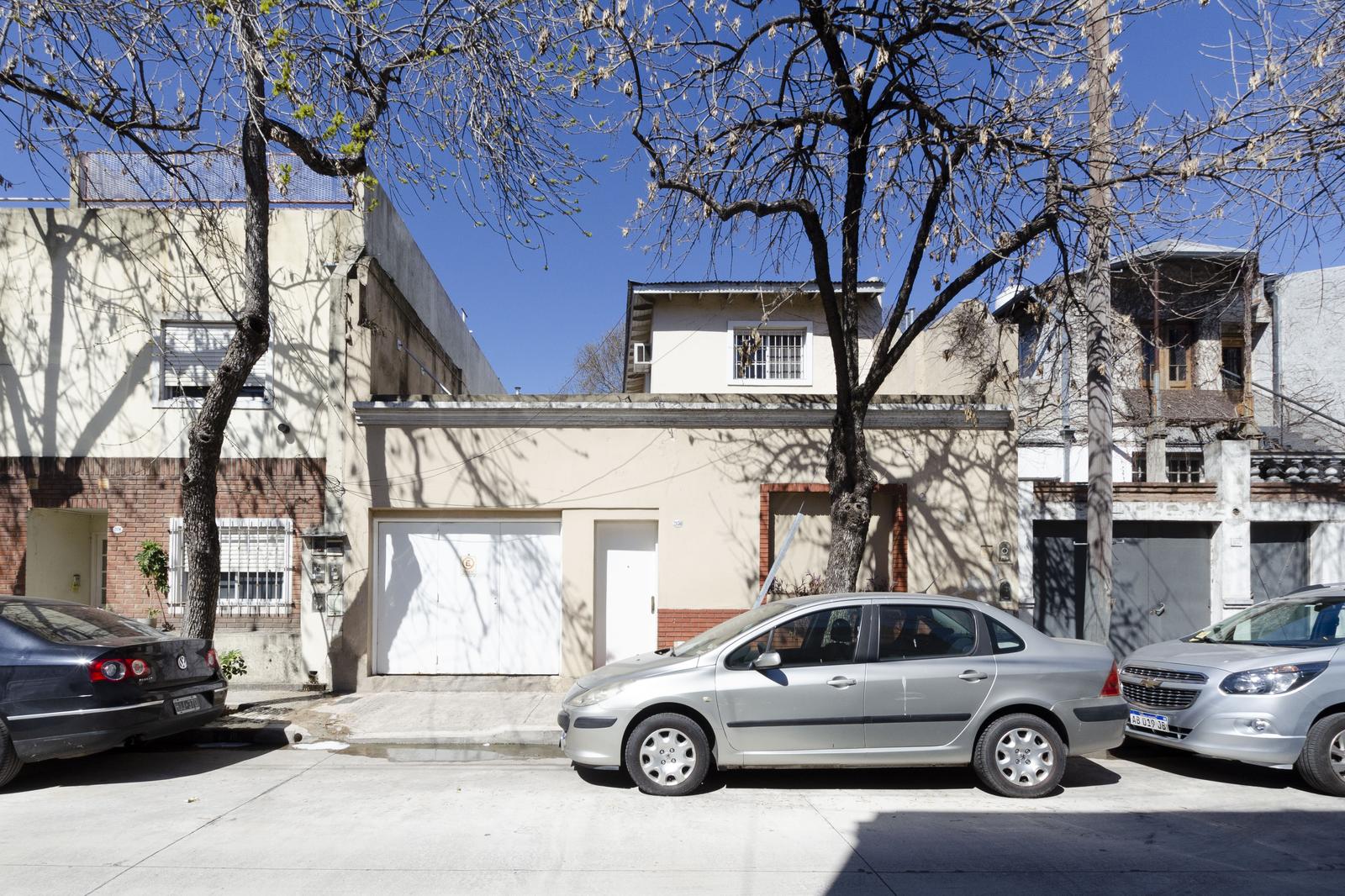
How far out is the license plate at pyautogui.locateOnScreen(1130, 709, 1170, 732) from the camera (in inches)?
285

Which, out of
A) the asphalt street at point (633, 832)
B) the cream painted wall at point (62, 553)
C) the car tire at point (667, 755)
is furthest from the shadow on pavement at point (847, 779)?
the cream painted wall at point (62, 553)

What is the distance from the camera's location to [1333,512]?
11.3m

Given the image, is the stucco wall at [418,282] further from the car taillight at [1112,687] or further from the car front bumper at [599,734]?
the car taillight at [1112,687]

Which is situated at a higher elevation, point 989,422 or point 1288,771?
point 989,422

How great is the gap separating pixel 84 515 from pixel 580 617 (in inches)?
282

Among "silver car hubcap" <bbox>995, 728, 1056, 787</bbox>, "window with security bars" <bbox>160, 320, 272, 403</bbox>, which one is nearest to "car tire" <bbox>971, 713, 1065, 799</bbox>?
"silver car hubcap" <bbox>995, 728, 1056, 787</bbox>

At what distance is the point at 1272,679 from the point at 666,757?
4.96 meters

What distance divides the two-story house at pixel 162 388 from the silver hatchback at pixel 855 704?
5900mm

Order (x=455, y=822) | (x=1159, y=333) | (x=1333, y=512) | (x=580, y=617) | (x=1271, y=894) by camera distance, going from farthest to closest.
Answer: (x=1159, y=333) < (x=1333, y=512) < (x=580, y=617) < (x=455, y=822) < (x=1271, y=894)

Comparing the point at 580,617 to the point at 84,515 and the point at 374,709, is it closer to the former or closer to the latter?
the point at 374,709

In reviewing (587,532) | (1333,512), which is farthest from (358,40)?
(1333,512)

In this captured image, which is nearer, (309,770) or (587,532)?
(309,770)

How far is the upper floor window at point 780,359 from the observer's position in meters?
16.3

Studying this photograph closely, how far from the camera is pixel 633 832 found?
5.60m
